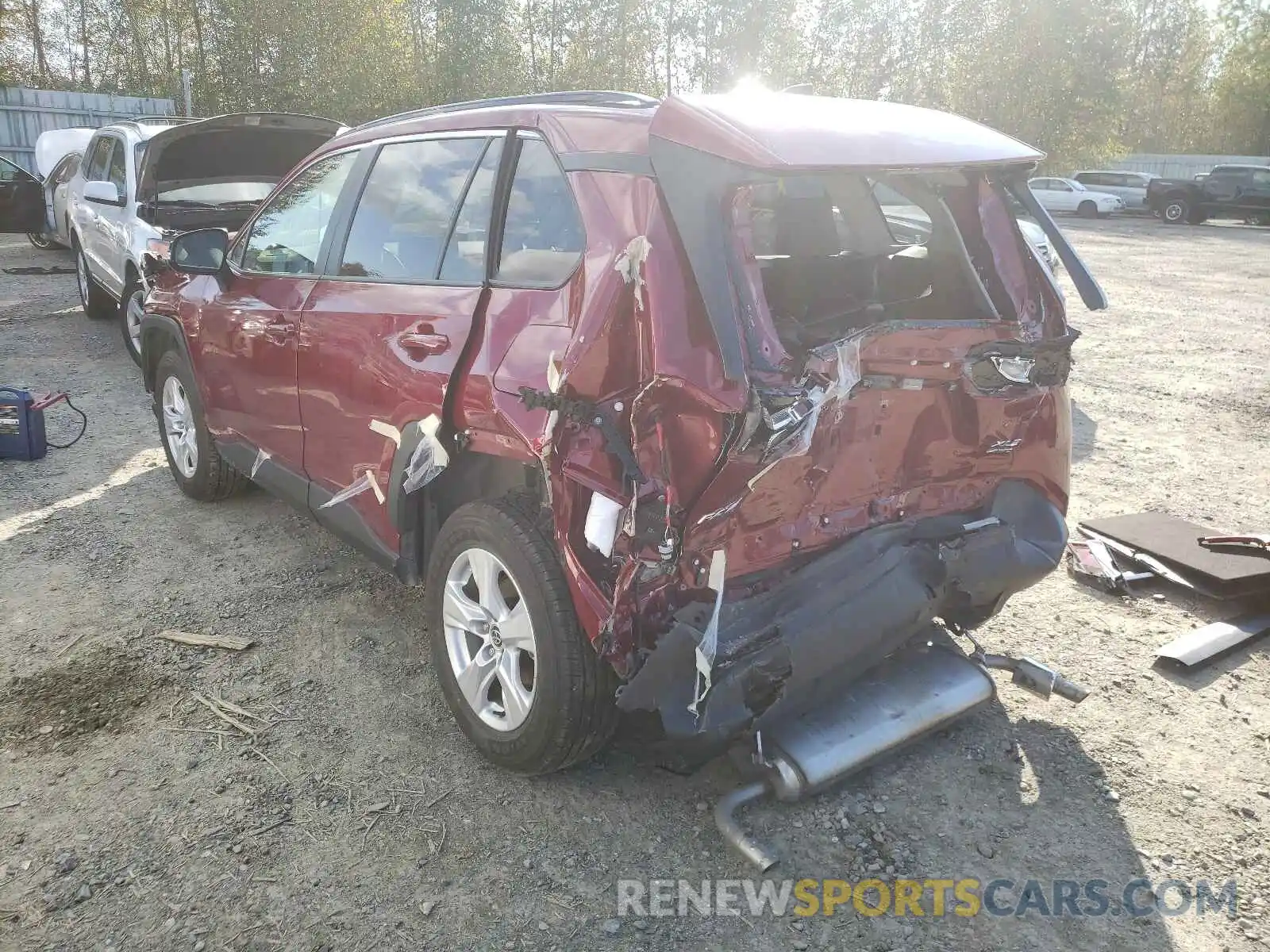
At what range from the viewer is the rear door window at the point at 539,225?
101 inches

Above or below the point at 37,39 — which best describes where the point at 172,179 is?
below

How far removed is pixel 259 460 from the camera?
4137mm

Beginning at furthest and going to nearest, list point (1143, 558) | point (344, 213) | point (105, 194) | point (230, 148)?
1. point (230, 148)
2. point (105, 194)
3. point (1143, 558)
4. point (344, 213)

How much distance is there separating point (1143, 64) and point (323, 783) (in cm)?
5963

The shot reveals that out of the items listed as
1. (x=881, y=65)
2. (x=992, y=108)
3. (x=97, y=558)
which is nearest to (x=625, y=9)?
(x=881, y=65)

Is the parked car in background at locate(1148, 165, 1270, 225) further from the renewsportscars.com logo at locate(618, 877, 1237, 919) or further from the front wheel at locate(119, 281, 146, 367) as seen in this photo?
the renewsportscars.com logo at locate(618, 877, 1237, 919)

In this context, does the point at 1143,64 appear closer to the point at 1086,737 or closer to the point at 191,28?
the point at 191,28

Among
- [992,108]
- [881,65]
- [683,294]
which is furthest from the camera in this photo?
[881,65]

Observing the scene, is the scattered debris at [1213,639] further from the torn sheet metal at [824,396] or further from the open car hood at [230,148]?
the open car hood at [230,148]

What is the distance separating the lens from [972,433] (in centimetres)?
285

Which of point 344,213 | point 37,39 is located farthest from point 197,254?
point 37,39

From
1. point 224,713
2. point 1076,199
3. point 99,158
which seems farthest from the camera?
point 1076,199

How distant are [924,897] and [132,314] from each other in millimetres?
7063

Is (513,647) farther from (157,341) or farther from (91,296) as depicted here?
(91,296)
